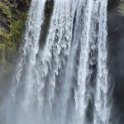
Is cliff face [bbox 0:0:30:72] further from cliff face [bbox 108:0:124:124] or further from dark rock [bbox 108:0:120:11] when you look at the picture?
cliff face [bbox 108:0:124:124]

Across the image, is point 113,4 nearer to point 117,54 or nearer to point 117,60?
point 117,54

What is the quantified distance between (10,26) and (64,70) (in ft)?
9.43

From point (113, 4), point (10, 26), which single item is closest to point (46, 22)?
point (10, 26)

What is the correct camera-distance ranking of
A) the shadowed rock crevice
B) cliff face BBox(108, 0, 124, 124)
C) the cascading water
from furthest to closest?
1. the shadowed rock crevice
2. cliff face BBox(108, 0, 124, 124)
3. the cascading water

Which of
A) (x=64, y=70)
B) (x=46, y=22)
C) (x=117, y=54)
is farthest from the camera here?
(x=46, y=22)

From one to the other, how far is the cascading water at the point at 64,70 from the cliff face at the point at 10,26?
370mm

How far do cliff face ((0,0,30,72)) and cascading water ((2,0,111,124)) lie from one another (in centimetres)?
37

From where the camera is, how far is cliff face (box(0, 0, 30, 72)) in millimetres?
24797

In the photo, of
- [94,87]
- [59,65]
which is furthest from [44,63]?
[94,87]

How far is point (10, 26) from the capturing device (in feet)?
82.3

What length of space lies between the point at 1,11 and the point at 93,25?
3848 millimetres

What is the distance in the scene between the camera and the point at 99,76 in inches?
942

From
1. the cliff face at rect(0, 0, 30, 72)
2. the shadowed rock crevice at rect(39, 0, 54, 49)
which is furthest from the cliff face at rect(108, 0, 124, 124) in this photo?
the cliff face at rect(0, 0, 30, 72)

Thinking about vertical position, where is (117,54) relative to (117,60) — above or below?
above
